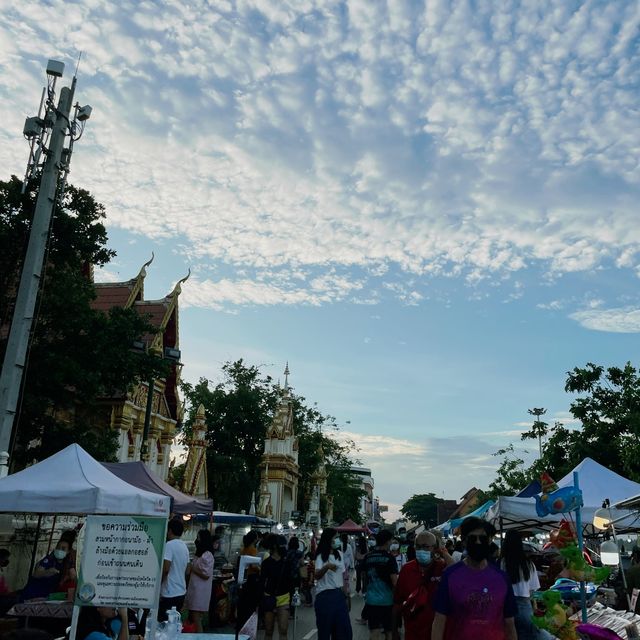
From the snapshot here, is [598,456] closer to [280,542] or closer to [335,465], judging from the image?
[280,542]

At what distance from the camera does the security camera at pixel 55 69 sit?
1257 centimetres

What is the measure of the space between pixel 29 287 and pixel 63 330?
13.6 feet

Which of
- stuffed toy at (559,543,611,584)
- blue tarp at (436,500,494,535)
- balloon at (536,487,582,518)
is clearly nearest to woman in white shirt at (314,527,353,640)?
blue tarp at (436,500,494,535)

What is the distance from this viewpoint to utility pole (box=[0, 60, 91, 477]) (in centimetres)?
1112

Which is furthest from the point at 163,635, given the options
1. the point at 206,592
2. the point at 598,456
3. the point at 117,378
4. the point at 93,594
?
the point at 598,456

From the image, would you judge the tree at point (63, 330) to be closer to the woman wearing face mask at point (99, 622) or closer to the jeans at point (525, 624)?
the woman wearing face mask at point (99, 622)

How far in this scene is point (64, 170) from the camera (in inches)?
499

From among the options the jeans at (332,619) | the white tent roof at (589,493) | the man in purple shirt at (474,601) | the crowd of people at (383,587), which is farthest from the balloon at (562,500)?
the man in purple shirt at (474,601)

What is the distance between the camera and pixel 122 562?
4738mm

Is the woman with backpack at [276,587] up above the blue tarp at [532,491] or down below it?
below

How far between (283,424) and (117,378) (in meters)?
23.8

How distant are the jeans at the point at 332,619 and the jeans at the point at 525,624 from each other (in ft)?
6.12

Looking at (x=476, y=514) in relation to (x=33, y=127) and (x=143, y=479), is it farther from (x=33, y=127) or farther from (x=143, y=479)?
(x=33, y=127)

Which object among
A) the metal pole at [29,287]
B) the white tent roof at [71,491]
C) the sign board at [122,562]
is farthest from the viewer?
the metal pole at [29,287]
